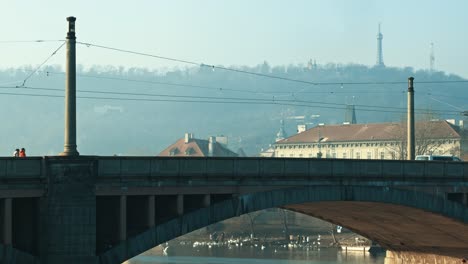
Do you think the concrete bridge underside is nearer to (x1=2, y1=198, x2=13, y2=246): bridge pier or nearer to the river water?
(x1=2, y1=198, x2=13, y2=246): bridge pier

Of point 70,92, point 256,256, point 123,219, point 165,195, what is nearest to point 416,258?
point 165,195

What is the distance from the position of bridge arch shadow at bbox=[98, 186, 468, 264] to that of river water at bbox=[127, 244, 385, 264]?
37.8 meters

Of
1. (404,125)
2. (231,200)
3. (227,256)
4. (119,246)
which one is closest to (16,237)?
(119,246)

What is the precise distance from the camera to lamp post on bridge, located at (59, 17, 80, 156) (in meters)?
45.4

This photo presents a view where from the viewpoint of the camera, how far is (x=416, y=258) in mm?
80625

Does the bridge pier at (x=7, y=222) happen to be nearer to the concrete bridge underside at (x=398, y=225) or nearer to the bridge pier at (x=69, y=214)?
the bridge pier at (x=69, y=214)

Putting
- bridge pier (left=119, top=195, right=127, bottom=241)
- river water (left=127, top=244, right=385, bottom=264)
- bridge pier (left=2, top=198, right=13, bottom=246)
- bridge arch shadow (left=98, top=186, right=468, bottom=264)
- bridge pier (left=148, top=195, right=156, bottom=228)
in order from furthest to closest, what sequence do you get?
1. river water (left=127, top=244, right=385, bottom=264)
2. bridge arch shadow (left=98, top=186, right=468, bottom=264)
3. bridge pier (left=148, top=195, right=156, bottom=228)
4. bridge pier (left=119, top=195, right=127, bottom=241)
5. bridge pier (left=2, top=198, right=13, bottom=246)

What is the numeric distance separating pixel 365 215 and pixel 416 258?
10.7 metres

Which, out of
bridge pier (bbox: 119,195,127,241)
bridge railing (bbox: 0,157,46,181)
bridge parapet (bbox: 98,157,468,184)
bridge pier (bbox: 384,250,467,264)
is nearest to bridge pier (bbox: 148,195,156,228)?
bridge parapet (bbox: 98,157,468,184)

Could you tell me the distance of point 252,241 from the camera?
538ft

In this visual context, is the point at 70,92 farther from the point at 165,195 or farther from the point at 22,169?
the point at 165,195

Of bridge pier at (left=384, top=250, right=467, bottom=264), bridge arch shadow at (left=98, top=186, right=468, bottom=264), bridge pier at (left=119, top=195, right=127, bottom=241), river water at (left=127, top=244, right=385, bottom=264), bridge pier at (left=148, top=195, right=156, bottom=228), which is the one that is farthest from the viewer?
river water at (left=127, top=244, right=385, bottom=264)

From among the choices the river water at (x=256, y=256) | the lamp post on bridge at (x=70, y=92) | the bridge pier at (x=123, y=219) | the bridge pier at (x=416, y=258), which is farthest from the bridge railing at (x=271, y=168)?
the river water at (x=256, y=256)

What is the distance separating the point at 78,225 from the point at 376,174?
22.5 meters
